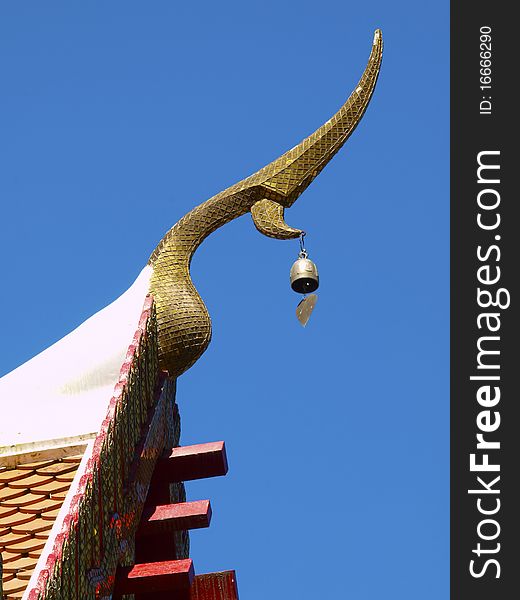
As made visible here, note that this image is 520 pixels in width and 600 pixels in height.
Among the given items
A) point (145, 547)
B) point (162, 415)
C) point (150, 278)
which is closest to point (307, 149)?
point (150, 278)

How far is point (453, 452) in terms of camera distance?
11.6m

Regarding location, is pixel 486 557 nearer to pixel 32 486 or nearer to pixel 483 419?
pixel 483 419

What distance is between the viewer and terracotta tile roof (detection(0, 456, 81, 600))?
8086 mm

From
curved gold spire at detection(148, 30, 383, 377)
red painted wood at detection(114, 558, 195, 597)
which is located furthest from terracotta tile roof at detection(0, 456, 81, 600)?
curved gold spire at detection(148, 30, 383, 377)

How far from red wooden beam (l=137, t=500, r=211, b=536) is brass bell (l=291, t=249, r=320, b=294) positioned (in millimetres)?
1803

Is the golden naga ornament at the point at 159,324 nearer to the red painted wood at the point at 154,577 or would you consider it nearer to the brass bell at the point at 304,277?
the brass bell at the point at 304,277

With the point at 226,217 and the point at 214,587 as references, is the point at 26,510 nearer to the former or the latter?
the point at 214,587

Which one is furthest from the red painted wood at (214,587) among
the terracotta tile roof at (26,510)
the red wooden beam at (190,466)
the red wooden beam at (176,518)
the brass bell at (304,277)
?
the brass bell at (304,277)

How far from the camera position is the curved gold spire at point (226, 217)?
10672 millimetres

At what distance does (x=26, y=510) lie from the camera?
886cm

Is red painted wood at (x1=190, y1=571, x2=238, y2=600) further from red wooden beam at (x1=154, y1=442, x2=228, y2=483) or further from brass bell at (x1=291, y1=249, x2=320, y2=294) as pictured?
brass bell at (x1=291, y1=249, x2=320, y2=294)

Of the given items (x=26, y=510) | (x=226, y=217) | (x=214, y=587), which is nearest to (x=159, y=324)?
(x=226, y=217)

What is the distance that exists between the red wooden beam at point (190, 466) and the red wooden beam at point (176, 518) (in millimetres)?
547

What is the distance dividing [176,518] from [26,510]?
1.14 m
